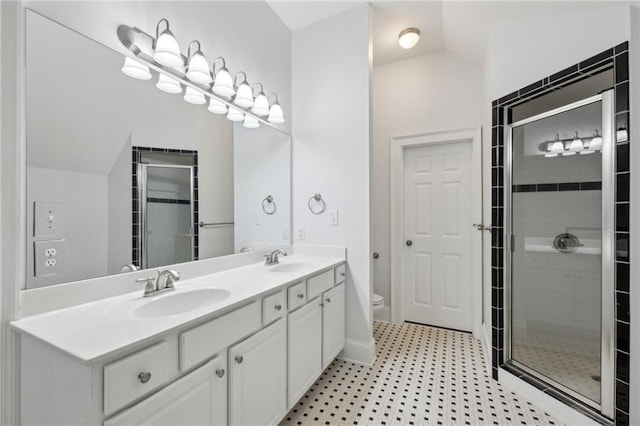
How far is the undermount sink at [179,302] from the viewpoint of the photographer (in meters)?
1.24

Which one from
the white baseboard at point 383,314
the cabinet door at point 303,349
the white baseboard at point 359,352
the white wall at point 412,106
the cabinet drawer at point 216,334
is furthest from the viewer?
the white baseboard at point 383,314

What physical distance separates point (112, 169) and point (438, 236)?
109 inches

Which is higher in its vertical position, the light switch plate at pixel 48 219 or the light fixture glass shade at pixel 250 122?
the light fixture glass shade at pixel 250 122

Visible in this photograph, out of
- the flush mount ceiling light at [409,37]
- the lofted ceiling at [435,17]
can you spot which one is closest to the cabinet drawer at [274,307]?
the lofted ceiling at [435,17]

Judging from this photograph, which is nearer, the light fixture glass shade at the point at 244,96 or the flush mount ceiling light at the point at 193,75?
the flush mount ceiling light at the point at 193,75

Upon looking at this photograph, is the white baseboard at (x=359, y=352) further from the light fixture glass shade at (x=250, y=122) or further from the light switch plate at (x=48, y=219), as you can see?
the light switch plate at (x=48, y=219)

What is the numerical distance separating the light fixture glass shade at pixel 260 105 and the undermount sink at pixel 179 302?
53.1 inches

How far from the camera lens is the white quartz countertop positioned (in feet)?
2.70

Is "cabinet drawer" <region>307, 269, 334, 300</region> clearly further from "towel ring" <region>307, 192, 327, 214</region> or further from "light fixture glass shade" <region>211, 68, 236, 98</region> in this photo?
"light fixture glass shade" <region>211, 68, 236, 98</region>

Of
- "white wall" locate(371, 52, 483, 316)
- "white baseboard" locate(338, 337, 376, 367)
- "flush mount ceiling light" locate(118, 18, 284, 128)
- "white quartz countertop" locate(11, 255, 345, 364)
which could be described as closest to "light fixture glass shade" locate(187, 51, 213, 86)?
"flush mount ceiling light" locate(118, 18, 284, 128)

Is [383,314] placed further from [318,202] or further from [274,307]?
[274,307]

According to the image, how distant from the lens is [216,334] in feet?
3.67

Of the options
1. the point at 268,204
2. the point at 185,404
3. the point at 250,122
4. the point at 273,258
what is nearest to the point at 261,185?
the point at 268,204

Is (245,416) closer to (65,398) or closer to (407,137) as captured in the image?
(65,398)
